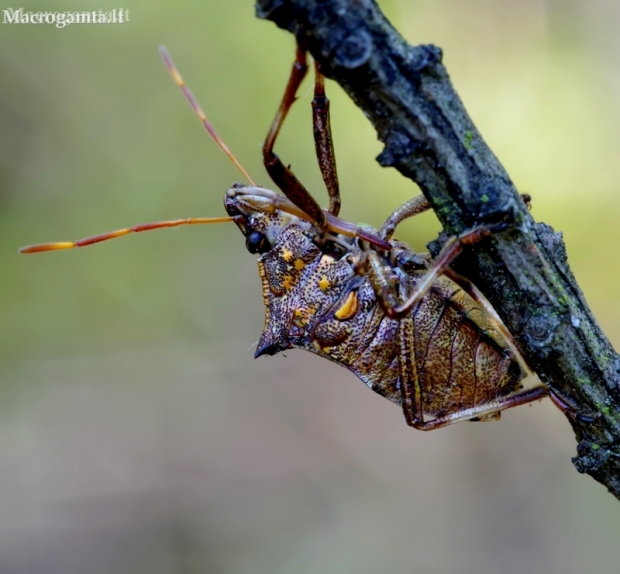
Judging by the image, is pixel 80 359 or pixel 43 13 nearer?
pixel 43 13

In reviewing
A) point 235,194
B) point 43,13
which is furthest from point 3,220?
point 235,194

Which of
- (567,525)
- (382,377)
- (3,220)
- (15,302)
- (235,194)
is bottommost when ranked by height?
(567,525)

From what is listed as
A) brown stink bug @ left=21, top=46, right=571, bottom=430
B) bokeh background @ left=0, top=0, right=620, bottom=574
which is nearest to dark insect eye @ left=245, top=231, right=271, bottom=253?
brown stink bug @ left=21, top=46, right=571, bottom=430

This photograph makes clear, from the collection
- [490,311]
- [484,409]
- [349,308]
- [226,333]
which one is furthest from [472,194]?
[226,333]

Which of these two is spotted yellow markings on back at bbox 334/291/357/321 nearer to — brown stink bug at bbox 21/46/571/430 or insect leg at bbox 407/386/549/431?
brown stink bug at bbox 21/46/571/430

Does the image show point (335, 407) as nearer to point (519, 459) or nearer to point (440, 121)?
point (519, 459)
